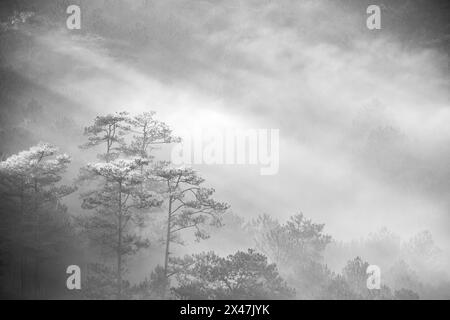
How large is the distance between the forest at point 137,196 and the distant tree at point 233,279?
6cm

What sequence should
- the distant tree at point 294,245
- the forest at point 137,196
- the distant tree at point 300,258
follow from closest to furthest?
the forest at point 137,196, the distant tree at point 300,258, the distant tree at point 294,245

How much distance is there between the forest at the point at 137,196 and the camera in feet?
59.9

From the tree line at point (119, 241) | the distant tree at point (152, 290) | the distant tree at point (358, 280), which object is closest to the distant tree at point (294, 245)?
the tree line at point (119, 241)

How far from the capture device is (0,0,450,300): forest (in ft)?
59.9

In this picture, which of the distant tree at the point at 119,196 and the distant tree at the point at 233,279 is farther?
the distant tree at the point at 233,279

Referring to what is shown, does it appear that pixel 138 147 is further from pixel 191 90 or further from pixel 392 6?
pixel 392 6

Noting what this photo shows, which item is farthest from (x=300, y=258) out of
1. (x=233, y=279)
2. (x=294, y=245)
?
(x=233, y=279)

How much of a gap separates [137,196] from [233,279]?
903cm

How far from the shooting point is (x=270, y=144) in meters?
94.4

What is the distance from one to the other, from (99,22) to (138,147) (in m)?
88.6

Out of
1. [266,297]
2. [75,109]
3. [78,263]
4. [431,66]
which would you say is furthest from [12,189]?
[431,66]

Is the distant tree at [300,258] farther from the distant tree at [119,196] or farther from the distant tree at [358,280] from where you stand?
the distant tree at [119,196]

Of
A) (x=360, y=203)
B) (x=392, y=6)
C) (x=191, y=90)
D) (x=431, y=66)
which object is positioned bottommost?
(x=360, y=203)

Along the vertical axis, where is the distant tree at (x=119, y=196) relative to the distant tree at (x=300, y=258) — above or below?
above
